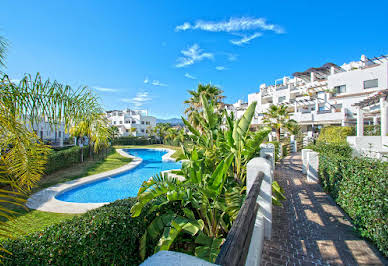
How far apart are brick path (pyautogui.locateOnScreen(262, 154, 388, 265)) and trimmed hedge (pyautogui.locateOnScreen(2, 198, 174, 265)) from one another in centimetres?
261

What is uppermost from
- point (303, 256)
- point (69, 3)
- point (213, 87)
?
point (213, 87)

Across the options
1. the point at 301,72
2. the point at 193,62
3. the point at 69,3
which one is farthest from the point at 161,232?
the point at 301,72

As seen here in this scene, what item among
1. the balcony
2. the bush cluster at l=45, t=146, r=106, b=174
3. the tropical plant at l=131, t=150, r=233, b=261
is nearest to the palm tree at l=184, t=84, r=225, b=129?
the bush cluster at l=45, t=146, r=106, b=174

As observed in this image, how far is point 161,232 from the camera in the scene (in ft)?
13.8

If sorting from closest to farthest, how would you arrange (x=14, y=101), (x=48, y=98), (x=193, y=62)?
(x=14, y=101) → (x=48, y=98) → (x=193, y=62)

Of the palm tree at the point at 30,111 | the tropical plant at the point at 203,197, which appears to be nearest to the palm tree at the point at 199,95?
the tropical plant at the point at 203,197

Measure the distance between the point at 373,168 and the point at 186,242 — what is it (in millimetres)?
4859

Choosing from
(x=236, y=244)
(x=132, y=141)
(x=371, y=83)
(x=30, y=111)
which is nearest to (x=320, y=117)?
(x=371, y=83)

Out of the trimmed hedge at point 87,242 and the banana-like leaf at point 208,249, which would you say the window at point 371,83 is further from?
the trimmed hedge at point 87,242

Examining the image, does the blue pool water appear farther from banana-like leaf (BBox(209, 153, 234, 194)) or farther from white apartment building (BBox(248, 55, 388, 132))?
white apartment building (BBox(248, 55, 388, 132))

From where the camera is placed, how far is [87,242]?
315 cm

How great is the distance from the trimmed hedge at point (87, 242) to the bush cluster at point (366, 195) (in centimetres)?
466

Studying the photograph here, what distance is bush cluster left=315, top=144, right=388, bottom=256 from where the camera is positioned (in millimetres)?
3506

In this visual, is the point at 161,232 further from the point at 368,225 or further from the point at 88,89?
the point at 368,225
